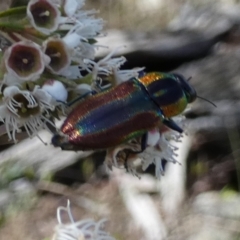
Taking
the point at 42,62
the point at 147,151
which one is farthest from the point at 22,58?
the point at 147,151

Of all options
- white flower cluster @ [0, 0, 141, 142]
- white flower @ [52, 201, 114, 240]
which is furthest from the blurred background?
white flower cluster @ [0, 0, 141, 142]

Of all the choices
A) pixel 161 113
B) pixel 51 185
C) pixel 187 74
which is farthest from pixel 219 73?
pixel 161 113

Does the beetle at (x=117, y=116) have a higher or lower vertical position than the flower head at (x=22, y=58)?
lower

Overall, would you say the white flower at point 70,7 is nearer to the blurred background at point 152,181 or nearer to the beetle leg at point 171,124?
the beetle leg at point 171,124

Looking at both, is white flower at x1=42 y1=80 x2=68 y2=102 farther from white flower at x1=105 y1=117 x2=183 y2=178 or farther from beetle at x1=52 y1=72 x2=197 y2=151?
white flower at x1=105 y1=117 x2=183 y2=178

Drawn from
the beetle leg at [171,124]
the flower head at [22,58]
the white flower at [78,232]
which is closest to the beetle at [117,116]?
the beetle leg at [171,124]

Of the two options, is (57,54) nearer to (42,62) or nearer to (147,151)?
(42,62)
